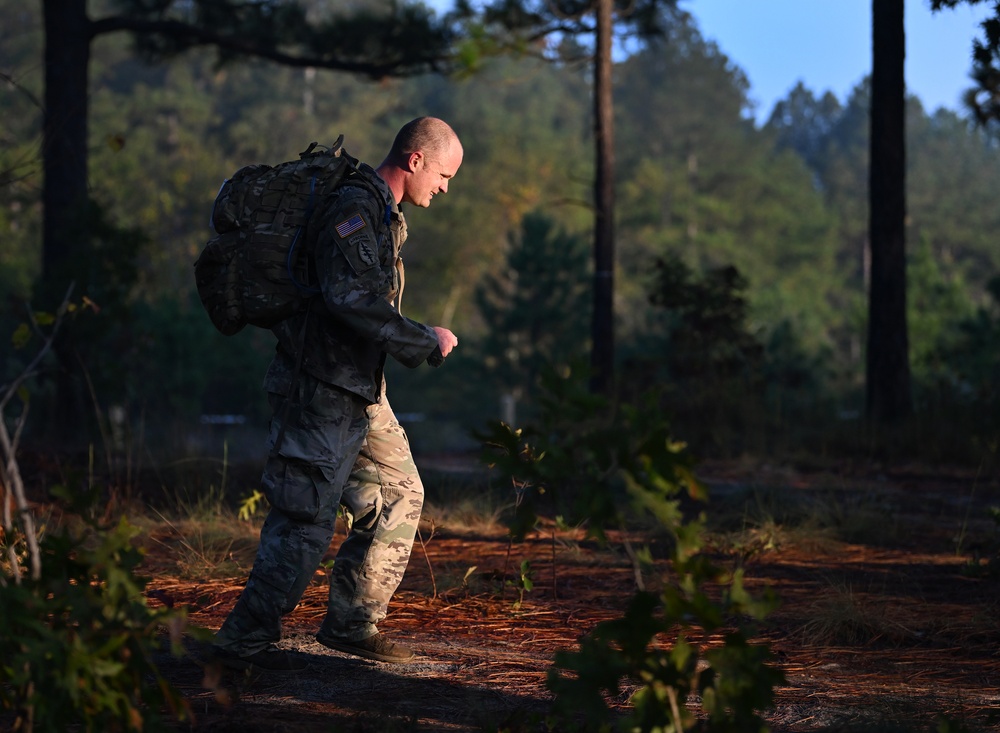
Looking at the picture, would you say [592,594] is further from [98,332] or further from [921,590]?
[98,332]

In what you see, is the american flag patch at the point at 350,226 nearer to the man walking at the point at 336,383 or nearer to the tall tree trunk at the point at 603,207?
the man walking at the point at 336,383

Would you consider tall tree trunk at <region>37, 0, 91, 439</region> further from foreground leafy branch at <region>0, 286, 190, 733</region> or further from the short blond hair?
foreground leafy branch at <region>0, 286, 190, 733</region>

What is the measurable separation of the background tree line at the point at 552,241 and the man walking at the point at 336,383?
4.01 ft

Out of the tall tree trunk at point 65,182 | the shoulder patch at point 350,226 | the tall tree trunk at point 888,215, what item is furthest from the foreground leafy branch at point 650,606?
the tall tree trunk at point 888,215

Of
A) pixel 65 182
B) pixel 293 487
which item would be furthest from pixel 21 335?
pixel 65 182

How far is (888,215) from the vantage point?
1098 cm

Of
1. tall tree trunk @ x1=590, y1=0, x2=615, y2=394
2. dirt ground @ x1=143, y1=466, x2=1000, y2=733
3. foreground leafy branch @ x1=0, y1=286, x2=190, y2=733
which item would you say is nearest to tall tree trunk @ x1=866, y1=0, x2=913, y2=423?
tall tree trunk @ x1=590, y1=0, x2=615, y2=394

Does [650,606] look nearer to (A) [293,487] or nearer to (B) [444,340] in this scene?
(B) [444,340]

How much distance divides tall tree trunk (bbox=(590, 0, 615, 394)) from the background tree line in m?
0.47

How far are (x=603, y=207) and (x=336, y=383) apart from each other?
403 inches

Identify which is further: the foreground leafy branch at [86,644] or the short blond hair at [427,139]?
the short blond hair at [427,139]

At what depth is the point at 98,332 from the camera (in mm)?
9883

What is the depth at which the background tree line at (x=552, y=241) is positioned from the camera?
12.2 metres

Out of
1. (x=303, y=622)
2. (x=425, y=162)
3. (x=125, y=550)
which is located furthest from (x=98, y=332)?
(x=125, y=550)
